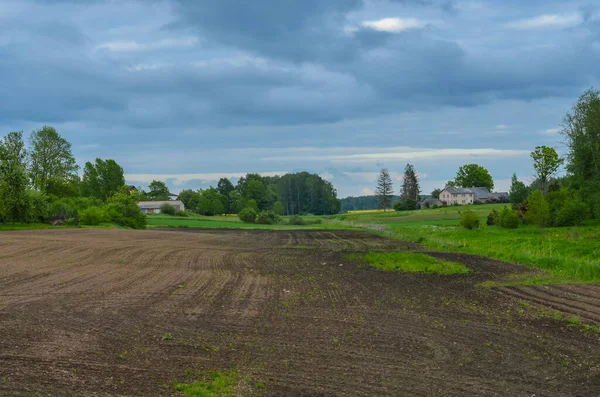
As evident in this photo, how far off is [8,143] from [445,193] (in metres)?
116

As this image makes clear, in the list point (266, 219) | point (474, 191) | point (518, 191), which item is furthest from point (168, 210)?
point (474, 191)

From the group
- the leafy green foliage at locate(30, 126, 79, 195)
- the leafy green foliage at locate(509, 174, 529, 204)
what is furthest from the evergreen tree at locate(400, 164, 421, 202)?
the leafy green foliage at locate(30, 126, 79, 195)

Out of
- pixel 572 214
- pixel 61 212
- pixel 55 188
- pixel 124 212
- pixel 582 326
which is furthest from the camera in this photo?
pixel 55 188

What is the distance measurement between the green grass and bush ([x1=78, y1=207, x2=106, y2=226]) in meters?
43.4

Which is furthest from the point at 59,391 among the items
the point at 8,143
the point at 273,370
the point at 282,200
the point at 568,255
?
the point at 282,200

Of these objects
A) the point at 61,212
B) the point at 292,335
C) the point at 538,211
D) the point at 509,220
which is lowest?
the point at 292,335

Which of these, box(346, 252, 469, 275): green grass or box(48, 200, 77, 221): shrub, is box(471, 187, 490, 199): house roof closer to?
box(48, 200, 77, 221): shrub

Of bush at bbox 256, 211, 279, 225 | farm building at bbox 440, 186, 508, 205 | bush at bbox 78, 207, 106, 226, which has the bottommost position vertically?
bush at bbox 256, 211, 279, 225

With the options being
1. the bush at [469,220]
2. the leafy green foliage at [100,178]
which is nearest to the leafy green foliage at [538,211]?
the bush at [469,220]

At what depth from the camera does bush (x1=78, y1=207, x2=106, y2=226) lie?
64500mm

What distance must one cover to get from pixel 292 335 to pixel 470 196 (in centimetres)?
15029

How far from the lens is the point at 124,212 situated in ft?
234

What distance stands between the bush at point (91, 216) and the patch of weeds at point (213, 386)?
6025 cm

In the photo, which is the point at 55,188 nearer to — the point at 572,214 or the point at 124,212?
the point at 124,212
